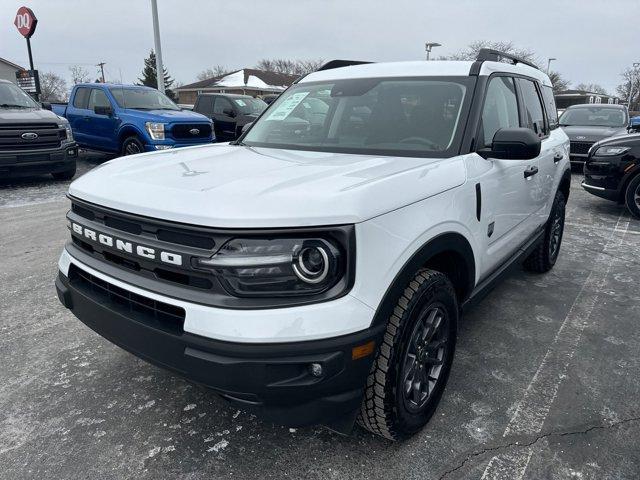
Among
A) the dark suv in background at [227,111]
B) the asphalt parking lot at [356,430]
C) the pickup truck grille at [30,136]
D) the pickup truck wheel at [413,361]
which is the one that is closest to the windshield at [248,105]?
the dark suv in background at [227,111]

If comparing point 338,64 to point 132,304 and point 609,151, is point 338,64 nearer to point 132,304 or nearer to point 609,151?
point 132,304

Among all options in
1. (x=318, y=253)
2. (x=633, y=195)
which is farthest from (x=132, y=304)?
(x=633, y=195)

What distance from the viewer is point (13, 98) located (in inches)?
368

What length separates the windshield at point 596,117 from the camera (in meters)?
11.7

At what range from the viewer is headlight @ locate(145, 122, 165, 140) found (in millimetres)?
9867

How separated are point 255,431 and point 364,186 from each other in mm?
1374

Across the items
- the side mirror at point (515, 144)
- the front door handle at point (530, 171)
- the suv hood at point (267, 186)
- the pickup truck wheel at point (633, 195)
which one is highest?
the side mirror at point (515, 144)

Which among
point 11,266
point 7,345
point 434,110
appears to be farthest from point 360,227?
point 11,266

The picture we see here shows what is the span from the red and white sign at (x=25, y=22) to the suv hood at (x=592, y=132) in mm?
15772

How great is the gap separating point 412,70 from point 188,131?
799cm

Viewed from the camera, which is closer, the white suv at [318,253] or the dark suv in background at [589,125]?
the white suv at [318,253]

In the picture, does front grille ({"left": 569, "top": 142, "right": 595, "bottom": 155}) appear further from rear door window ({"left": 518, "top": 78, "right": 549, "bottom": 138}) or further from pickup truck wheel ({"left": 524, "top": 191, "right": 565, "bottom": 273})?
rear door window ({"left": 518, "top": 78, "right": 549, "bottom": 138})

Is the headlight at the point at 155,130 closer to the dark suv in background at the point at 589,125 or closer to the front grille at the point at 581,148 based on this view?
the dark suv in background at the point at 589,125

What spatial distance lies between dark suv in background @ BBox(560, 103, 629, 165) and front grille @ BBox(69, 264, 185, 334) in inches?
422
